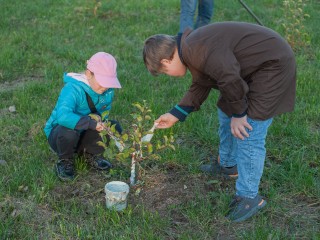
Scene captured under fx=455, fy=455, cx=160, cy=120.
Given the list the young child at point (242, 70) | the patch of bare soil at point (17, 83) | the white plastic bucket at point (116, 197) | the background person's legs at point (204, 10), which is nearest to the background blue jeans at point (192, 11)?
the background person's legs at point (204, 10)

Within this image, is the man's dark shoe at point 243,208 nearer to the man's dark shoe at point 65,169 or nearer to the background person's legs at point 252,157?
the background person's legs at point 252,157

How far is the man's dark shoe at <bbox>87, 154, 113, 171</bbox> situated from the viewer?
3840mm

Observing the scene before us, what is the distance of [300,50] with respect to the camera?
258 inches

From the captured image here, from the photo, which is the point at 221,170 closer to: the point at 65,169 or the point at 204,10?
the point at 65,169

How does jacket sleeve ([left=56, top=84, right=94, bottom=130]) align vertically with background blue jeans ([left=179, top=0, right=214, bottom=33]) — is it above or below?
above

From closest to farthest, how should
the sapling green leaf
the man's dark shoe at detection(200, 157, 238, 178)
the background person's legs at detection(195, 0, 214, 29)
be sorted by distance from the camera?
the sapling green leaf < the man's dark shoe at detection(200, 157, 238, 178) < the background person's legs at detection(195, 0, 214, 29)

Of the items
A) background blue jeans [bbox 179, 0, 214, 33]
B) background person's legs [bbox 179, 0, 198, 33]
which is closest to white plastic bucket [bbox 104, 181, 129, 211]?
background blue jeans [bbox 179, 0, 214, 33]

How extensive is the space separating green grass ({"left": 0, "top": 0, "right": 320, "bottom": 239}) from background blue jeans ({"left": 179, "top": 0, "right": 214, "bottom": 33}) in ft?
2.62

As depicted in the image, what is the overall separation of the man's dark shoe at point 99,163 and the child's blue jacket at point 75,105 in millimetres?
434

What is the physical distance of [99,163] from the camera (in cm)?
386

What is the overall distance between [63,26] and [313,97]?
4.47m

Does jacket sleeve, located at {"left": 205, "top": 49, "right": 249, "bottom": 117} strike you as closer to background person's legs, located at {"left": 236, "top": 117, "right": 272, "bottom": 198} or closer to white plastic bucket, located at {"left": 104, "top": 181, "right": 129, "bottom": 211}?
background person's legs, located at {"left": 236, "top": 117, "right": 272, "bottom": 198}

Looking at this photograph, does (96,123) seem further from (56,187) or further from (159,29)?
(159,29)

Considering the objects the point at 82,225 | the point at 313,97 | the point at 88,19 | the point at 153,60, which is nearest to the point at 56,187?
the point at 82,225
